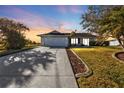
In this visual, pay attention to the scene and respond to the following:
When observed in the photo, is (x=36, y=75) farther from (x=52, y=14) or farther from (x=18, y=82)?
(x=52, y=14)

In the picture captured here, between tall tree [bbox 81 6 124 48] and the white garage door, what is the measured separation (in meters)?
10.5

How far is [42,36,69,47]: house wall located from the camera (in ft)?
87.2

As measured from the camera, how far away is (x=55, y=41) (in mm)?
27219

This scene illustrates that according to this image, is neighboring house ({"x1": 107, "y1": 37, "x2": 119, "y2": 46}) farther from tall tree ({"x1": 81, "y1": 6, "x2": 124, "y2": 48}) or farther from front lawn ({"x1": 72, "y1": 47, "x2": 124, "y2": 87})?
front lawn ({"x1": 72, "y1": 47, "x2": 124, "y2": 87})

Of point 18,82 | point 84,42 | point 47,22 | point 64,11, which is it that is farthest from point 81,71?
point 84,42

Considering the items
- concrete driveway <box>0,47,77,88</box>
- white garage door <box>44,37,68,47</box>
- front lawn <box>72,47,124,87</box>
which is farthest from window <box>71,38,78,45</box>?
concrete driveway <box>0,47,77,88</box>

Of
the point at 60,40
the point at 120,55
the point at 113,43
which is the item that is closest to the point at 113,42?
the point at 113,43

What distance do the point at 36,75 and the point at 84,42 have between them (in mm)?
16767

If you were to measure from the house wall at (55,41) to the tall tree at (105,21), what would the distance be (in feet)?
34.1

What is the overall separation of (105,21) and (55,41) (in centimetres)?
1398

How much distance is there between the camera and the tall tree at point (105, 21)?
493 inches

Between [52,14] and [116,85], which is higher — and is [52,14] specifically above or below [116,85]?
above

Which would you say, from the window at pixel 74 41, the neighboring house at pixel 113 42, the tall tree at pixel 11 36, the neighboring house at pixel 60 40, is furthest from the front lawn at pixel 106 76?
the window at pixel 74 41
